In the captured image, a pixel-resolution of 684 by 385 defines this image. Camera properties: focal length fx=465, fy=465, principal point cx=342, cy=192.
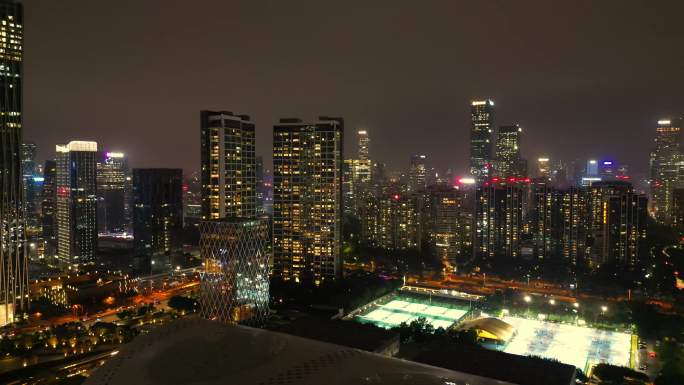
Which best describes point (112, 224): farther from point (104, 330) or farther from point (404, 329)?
point (404, 329)

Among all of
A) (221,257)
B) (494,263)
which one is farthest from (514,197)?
(221,257)

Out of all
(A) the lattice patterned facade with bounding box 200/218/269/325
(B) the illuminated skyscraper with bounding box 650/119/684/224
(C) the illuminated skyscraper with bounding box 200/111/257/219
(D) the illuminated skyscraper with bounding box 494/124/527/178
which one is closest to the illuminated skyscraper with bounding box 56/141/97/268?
(C) the illuminated skyscraper with bounding box 200/111/257/219

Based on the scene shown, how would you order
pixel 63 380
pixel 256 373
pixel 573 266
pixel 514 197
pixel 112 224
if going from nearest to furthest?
pixel 256 373, pixel 63 380, pixel 573 266, pixel 514 197, pixel 112 224

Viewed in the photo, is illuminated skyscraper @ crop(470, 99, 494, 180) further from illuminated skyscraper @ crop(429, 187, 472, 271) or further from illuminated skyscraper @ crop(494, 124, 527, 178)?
illuminated skyscraper @ crop(429, 187, 472, 271)

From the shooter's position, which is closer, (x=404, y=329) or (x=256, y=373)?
(x=256, y=373)

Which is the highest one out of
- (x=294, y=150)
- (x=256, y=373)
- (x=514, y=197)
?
(x=294, y=150)

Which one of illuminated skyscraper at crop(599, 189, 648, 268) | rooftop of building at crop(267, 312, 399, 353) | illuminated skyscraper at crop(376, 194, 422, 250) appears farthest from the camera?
illuminated skyscraper at crop(376, 194, 422, 250)
